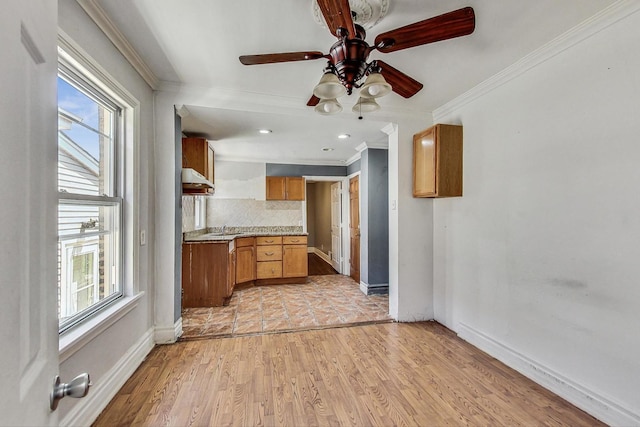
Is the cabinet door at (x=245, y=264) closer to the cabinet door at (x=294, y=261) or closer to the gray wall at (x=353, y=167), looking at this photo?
the cabinet door at (x=294, y=261)

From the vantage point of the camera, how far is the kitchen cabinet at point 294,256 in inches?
190

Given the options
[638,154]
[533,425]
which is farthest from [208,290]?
[638,154]

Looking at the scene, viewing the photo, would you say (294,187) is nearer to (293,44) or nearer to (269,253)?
(269,253)

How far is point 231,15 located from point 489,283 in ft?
9.31

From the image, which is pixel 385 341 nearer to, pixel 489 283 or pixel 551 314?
pixel 489 283

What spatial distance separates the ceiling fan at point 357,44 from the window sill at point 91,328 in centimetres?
180

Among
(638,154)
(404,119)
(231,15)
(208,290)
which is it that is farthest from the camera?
(208,290)

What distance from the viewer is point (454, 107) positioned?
2.84 m

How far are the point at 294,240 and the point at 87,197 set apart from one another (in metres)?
3.36

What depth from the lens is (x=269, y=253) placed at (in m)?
4.77

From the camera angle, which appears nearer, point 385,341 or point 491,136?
point 491,136

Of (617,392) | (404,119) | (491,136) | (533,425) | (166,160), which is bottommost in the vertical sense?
(533,425)

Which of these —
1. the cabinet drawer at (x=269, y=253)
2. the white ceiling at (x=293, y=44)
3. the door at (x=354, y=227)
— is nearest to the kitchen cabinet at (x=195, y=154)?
the white ceiling at (x=293, y=44)

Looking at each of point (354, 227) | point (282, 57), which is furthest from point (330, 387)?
point (354, 227)
